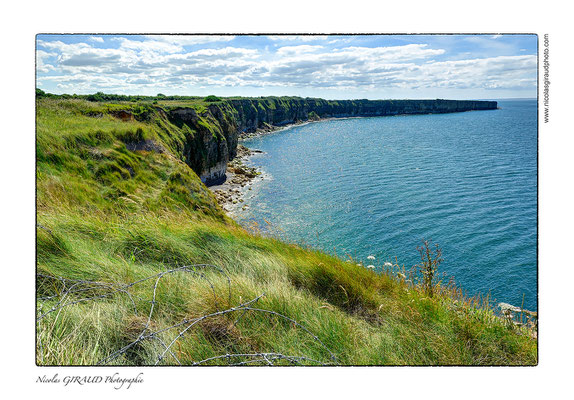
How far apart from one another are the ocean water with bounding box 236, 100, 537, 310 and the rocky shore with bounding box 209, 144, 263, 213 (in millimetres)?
1540

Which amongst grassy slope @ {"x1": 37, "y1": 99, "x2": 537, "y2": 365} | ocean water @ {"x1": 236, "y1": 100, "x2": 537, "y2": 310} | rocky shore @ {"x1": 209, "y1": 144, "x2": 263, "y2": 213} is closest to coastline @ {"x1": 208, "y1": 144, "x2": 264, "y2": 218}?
rocky shore @ {"x1": 209, "y1": 144, "x2": 263, "y2": 213}

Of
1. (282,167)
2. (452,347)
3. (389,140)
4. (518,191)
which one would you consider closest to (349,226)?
(518,191)

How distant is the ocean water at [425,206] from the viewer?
17953mm

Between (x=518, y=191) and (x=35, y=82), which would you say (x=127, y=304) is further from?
(x=518, y=191)

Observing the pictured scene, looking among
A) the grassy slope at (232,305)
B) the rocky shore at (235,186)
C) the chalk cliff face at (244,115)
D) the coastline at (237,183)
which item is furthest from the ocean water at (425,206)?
the chalk cliff face at (244,115)

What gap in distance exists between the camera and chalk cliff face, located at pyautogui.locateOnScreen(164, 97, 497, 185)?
3938cm

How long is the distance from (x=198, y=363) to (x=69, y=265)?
→ 2207 millimetres

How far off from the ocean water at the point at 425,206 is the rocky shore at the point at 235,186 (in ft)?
5.05

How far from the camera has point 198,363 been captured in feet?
10.3

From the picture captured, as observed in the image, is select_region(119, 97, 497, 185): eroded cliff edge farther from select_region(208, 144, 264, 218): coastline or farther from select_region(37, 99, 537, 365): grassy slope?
select_region(37, 99, 537, 365): grassy slope

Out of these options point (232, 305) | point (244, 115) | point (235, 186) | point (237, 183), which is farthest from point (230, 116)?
point (232, 305)

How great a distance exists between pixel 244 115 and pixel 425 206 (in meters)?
81.6

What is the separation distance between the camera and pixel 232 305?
3748 millimetres

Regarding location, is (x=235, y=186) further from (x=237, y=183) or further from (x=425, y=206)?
(x=425, y=206)
